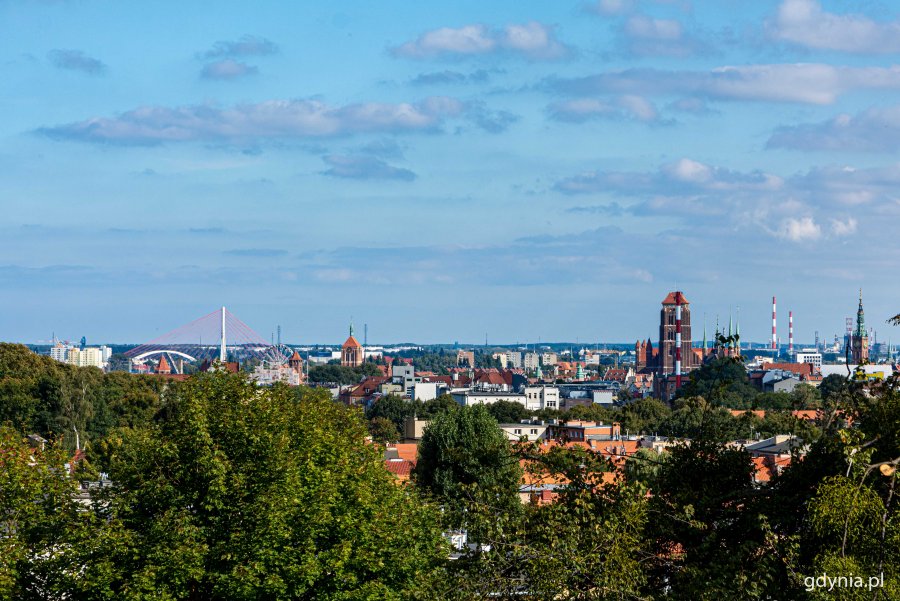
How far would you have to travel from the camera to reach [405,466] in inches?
2085

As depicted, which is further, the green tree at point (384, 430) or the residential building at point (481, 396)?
the residential building at point (481, 396)

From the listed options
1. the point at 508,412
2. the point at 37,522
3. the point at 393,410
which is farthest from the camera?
the point at 393,410

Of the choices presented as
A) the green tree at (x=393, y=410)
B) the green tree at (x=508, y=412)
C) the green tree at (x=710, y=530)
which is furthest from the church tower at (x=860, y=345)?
the green tree at (x=393, y=410)

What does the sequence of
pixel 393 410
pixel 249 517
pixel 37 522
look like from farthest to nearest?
pixel 393 410
pixel 249 517
pixel 37 522

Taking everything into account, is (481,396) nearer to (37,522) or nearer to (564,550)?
(37,522)

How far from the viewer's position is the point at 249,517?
16219 mm

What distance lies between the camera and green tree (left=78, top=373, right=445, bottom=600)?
15.2m

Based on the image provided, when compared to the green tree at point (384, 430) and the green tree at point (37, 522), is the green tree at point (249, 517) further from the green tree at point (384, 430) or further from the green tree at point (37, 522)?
the green tree at point (384, 430)

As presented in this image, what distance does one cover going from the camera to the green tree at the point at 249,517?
15.2 m

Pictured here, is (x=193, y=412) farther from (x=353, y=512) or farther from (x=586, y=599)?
(x=586, y=599)

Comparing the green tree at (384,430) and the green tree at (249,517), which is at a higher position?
the green tree at (249,517)

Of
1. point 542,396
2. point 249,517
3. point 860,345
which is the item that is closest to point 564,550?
point 249,517

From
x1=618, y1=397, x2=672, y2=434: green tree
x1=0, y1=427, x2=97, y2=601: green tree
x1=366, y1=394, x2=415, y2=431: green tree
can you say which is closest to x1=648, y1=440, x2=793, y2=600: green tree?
x1=0, y1=427, x2=97, y2=601: green tree

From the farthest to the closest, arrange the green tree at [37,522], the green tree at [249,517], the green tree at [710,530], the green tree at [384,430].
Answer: the green tree at [384,430]
the green tree at [249,517]
the green tree at [37,522]
the green tree at [710,530]
